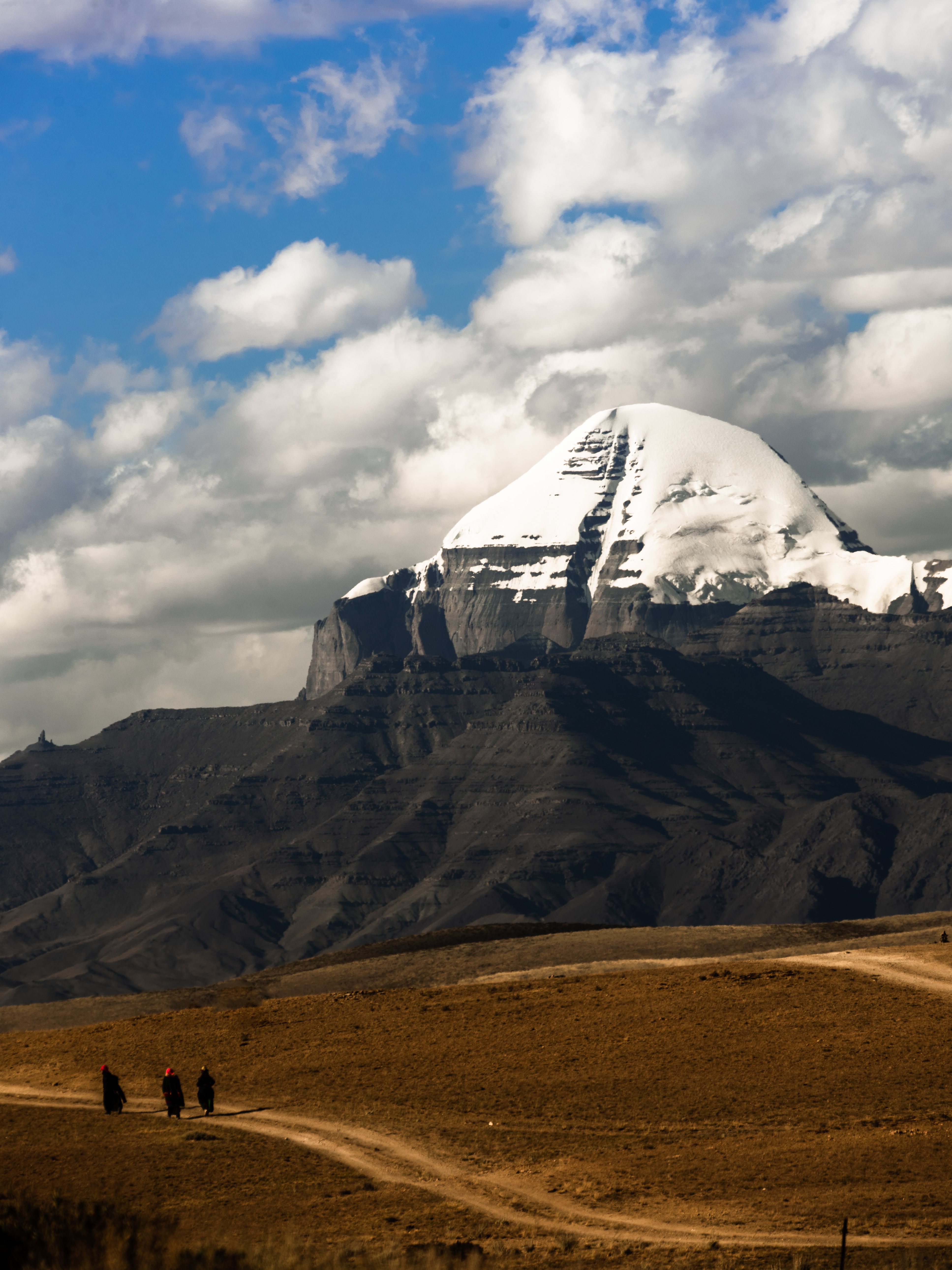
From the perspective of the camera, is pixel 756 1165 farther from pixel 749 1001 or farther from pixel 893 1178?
pixel 749 1001

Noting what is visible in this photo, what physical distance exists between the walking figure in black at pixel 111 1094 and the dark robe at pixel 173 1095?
1.98m

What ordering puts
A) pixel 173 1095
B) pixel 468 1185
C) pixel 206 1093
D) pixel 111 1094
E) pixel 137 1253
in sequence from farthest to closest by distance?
pixel 111 1094 → pixel 206 1093 → pixel 173 1095 → pixel 468 1185 → pixel 137 1253

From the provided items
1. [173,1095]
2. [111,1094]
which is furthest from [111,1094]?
[173,1095]

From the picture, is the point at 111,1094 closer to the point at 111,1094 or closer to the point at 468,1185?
the point at 111,1094

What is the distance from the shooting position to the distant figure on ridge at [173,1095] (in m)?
54.5

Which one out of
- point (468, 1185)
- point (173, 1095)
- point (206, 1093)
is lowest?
point (468, 1185)

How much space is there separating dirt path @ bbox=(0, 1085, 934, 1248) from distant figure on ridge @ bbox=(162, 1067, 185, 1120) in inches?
29.8

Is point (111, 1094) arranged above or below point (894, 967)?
above

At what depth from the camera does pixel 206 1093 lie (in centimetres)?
5528

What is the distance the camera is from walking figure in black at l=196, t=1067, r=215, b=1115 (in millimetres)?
55312

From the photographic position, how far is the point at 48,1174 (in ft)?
157

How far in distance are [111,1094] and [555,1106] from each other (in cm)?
1425

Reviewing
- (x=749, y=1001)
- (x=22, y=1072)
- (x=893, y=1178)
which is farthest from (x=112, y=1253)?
(x=749, y=1001)

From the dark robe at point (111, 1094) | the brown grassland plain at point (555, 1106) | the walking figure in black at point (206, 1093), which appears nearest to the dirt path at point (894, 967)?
the brown grassland plain at point (555, 1106)
